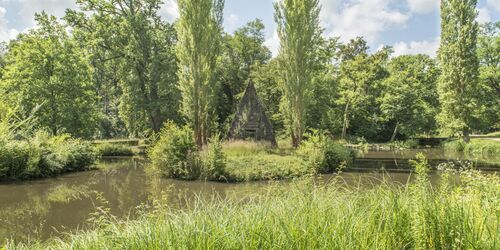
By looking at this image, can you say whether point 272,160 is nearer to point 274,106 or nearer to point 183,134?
point 183,134

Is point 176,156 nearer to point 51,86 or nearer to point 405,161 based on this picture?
point 405,161

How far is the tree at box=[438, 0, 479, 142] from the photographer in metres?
23.2

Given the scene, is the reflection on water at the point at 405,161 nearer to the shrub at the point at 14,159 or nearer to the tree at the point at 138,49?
the shrub at the point at 14,159

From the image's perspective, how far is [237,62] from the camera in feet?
110

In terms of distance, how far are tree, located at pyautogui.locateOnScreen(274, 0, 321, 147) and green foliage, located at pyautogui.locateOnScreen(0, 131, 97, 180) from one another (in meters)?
10.5

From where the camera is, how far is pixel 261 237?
2664mm

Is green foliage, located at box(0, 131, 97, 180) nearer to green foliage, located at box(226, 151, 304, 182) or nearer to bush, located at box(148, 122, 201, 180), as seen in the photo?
bush, located at box(148, 122, 201, 180)

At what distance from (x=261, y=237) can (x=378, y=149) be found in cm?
2528

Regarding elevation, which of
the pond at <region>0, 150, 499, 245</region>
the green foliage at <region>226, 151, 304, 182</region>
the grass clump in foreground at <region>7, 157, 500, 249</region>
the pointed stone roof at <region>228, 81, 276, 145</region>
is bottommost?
the pond at <region>0, 150, 499, 245</region>

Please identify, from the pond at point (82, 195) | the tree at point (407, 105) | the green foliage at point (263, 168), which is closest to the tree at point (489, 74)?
the tree at point (407, 105)

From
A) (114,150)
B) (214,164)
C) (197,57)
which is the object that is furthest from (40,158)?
(197,57)

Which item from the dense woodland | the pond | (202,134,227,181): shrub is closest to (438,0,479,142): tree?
the dense woodland

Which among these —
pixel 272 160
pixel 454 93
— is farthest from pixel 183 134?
pixel 454 93

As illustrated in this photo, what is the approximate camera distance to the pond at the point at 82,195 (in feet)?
21.4
